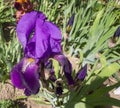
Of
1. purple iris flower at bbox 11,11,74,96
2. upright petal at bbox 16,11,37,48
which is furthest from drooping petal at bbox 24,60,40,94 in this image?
upright petal at bbox 16,11,37,48

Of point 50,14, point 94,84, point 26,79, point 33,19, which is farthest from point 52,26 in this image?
point 50,14

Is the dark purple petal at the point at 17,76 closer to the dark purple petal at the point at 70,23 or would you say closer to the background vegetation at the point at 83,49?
the background vegetation at the point at 83,49

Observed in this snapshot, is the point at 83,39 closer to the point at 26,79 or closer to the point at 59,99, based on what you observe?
the point at 59,99

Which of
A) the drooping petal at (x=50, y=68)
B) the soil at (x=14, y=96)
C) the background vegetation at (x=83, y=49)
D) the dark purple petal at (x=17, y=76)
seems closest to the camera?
the dark purple petal at (x=17, y=76)

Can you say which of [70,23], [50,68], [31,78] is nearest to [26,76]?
[31,78]

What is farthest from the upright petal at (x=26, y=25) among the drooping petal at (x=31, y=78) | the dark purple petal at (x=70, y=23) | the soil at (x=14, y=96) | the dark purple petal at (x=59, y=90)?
the dark purple petal at (x=70, y=23)
